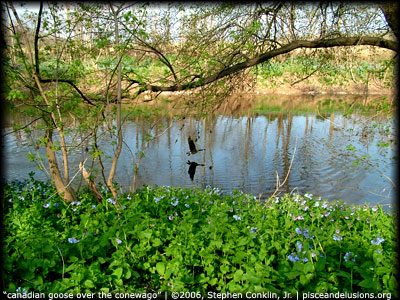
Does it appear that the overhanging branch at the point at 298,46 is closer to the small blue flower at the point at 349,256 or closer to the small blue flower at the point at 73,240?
the small blue flower at the point at 73,240

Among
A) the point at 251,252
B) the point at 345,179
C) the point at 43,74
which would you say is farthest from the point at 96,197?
the point at 345,179

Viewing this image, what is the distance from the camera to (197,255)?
8.71 ft

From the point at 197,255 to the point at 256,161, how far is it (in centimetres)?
602

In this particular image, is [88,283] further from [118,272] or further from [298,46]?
[298,46]

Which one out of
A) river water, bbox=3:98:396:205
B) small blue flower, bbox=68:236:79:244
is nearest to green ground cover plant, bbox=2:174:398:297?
small blue flower, bbox=68:236:79:244

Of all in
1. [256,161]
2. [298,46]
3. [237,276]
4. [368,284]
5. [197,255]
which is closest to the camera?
[368,284]

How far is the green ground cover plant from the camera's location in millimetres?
2291

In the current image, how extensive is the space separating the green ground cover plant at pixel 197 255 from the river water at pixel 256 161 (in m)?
2.05

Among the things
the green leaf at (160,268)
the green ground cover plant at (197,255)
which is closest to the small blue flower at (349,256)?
the green ground cover plant at (197,255)

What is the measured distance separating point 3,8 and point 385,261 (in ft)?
14.1

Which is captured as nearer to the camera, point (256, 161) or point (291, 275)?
point (291, 275)

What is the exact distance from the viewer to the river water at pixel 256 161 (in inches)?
257

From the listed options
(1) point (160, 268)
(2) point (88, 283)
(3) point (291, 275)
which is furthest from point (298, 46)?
(2) point (88, 283)

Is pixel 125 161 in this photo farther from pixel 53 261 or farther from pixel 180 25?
pixel 53 261
